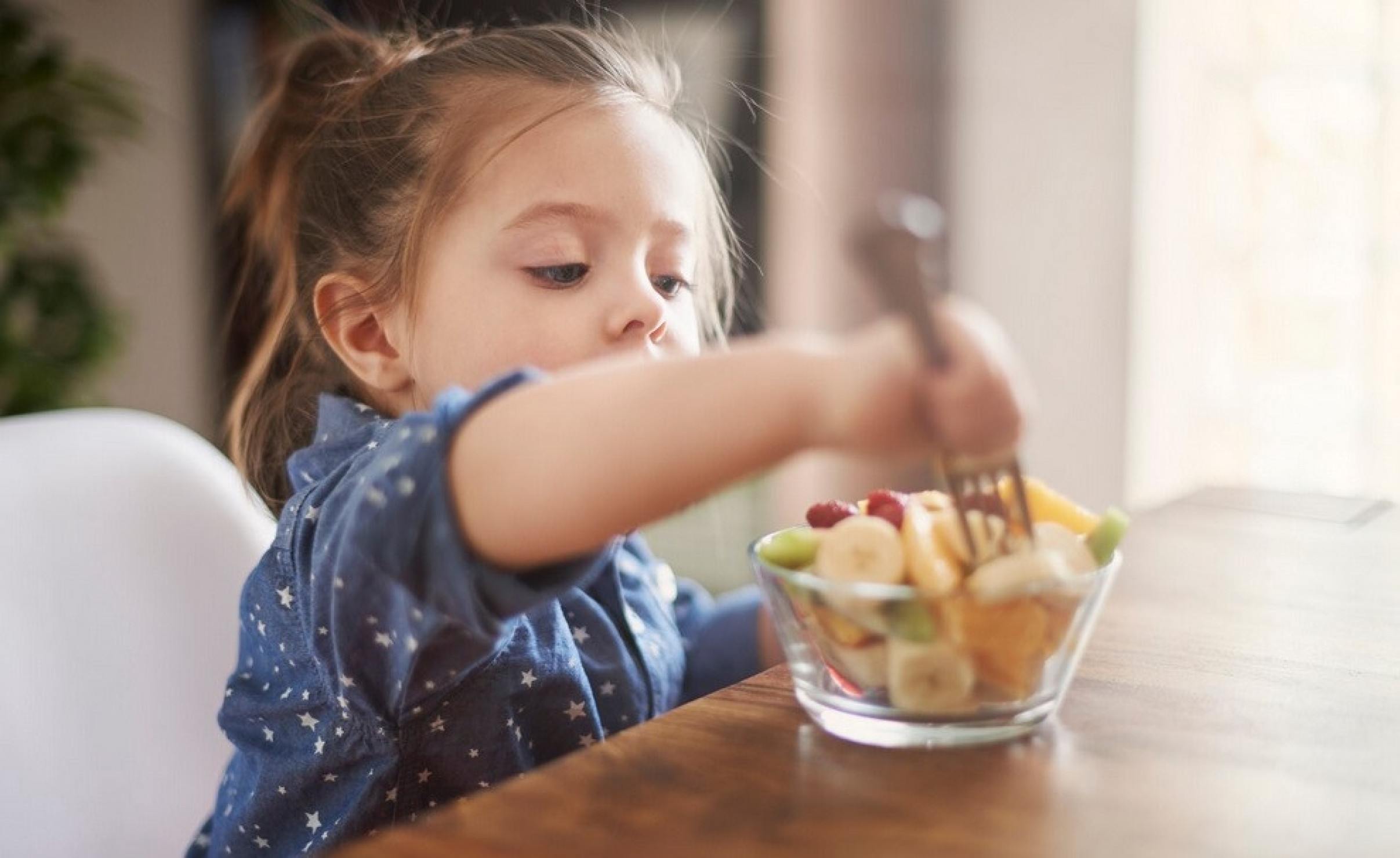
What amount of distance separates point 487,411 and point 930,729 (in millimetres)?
221

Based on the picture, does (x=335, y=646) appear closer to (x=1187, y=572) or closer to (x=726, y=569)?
(x=1187, y=572)

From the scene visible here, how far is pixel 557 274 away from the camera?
780 mm

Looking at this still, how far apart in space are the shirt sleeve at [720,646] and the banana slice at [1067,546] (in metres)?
0.46

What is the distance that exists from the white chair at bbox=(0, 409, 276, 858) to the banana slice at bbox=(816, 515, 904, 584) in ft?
1.98

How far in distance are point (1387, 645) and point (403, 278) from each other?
62cm

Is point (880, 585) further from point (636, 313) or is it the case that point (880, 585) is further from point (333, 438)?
point (333, 438)

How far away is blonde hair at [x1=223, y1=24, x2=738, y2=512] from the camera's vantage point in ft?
2.86

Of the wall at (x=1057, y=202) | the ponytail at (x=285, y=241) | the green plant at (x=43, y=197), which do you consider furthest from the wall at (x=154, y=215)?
the ponytail at (x=285, y=241)

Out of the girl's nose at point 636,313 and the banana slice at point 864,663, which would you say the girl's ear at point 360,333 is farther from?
the banana slice at point 864,663

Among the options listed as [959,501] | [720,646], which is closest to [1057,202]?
[720,646]

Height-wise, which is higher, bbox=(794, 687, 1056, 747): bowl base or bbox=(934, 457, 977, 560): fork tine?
bbox=(934, 457, 977, 560): fork tine

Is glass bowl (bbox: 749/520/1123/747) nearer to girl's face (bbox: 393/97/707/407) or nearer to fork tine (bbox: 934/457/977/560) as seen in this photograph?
fork tine (bbox: 934/457/977/560)

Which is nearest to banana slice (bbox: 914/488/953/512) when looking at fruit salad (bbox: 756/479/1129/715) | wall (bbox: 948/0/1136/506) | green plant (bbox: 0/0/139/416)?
fruit salad (bbox: 756/479/1129/715)

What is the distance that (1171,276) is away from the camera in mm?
2354
